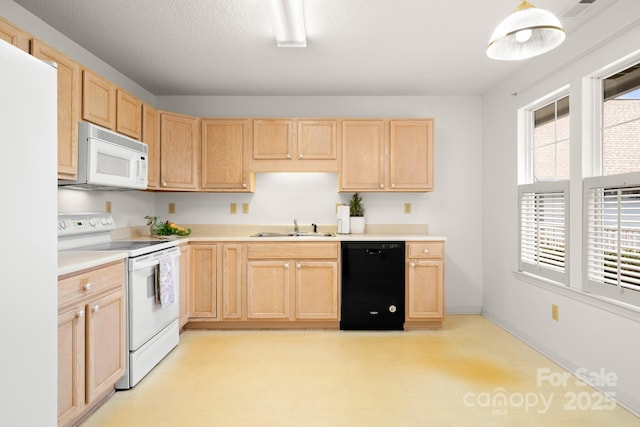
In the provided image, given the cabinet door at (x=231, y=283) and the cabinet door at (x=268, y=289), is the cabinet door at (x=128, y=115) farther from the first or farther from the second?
the cabinet door at (x=268, y=289)

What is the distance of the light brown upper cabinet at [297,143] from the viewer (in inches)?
156

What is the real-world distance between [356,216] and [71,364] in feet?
9.54

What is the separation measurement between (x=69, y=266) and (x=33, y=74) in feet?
3.46

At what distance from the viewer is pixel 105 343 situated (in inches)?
87.6

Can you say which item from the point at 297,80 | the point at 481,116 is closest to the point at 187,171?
the point at 297,80

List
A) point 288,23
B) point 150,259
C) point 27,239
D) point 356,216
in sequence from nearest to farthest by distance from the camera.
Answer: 1. point 27,239
2. point 288,23
3. point 150,259
4. point 356,216

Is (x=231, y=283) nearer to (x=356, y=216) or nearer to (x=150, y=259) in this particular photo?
(x=150, y=259)

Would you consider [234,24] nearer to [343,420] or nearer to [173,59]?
[173,59]

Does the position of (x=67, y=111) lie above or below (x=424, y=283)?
above

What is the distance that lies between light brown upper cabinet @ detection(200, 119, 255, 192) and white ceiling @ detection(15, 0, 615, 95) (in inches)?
16.6

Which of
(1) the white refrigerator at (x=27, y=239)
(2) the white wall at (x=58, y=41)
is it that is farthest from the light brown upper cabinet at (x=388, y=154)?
(1) the white refrigerator at (x=27, y=239)

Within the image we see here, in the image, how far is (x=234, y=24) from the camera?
267cm

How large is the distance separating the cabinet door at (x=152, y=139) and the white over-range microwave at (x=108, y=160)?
0.95ft

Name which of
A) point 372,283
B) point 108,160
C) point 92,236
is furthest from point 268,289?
point 108,160
